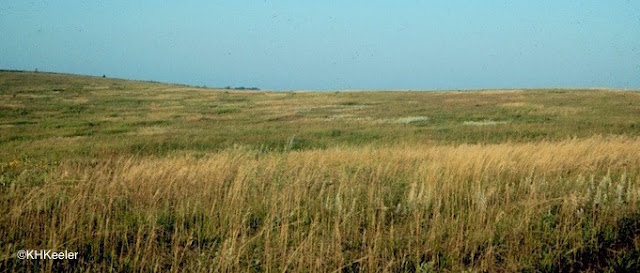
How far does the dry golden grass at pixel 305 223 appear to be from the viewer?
3.99 m

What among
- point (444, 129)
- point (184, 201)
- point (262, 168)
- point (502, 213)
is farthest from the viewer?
point (444, 129)

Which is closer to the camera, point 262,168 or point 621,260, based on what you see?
point 621,260

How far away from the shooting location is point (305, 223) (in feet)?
16.0

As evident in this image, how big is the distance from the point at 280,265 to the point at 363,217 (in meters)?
1.30

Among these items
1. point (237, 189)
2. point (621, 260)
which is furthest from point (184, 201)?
point (621, 260)

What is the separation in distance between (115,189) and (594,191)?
5815mm

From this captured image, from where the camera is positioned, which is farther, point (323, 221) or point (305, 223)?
point (305, 223)

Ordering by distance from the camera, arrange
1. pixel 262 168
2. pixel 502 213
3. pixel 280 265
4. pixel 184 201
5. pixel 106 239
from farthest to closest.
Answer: pixel 262 168 → pixel 184 201 → pixel 502 213 → pixel 106 239 → pixel 280 265

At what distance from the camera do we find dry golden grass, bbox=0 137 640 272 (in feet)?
13.1

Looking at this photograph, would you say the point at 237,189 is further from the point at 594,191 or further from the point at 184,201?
the point at 594,191

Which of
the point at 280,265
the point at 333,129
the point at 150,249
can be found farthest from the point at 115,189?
the point at 333,129

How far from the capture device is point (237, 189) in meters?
5.62

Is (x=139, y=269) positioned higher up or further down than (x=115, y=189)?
further down

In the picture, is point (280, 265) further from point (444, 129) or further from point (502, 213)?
point (444, 129)
